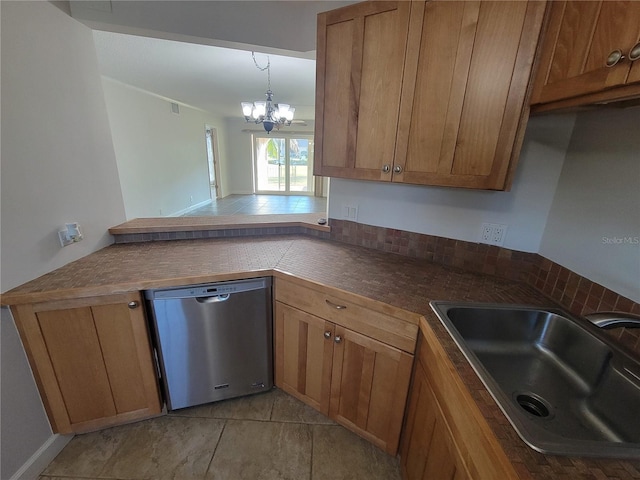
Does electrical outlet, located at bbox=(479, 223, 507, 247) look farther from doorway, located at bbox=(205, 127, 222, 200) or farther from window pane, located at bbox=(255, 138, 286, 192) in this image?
window pane, located at bbox=(255, 138, 286, 192)

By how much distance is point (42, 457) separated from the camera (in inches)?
50.8

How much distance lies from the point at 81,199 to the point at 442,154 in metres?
1.87

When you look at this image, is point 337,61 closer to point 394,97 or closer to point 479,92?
point 394,97

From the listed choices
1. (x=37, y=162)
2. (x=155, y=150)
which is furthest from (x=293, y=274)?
(x=155, y=150)

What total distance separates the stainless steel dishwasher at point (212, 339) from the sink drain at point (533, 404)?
Result: 1.15 m

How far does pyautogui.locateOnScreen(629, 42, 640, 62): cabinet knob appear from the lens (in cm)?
62

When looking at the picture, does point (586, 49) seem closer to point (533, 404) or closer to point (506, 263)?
point (506, 263)

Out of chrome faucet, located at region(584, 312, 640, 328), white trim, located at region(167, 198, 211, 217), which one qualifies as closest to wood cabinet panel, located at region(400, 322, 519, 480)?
chrome faucet, located at region(584, 312, 640, 328)

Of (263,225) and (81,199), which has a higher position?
(81,199)

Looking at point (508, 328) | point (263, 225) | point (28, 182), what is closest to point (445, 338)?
point (508, 328)

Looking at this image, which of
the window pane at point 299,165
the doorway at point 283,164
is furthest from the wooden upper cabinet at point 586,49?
the window pane at point 299,165

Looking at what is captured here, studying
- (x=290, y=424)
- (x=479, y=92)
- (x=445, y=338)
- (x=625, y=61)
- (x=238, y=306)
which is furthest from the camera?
(x=290, y=424)

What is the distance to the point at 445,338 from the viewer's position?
36.3 inches

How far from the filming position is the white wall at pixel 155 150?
4.09 metres
